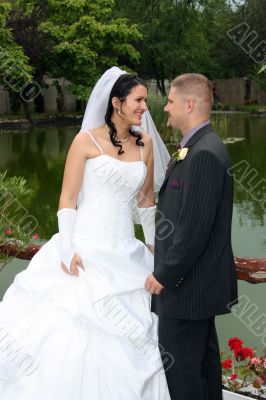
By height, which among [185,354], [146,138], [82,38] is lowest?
[185,354]

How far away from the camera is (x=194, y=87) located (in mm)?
2268

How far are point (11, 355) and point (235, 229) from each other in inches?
224

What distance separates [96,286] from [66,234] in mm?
312

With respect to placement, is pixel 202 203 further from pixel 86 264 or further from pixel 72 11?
pixel 72 11

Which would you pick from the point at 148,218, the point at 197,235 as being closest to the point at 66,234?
the point at 148,218

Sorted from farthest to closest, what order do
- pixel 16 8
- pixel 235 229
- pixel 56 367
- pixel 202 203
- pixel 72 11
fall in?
pixel 16 8 < pixel 72 11 < pixel 235 229 < pixel 56 367 < pixel 202 203

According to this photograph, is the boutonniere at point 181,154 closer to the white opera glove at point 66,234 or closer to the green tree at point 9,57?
the white opera glove at point 66,234

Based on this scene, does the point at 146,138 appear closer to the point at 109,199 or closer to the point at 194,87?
the point at 109,199

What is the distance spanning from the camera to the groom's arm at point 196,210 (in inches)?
86.8

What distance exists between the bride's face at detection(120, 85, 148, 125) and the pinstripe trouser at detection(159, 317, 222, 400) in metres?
1.06

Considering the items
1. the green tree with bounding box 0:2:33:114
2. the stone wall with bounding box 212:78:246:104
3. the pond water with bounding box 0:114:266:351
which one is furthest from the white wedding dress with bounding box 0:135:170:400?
the stone wall with bounding box 212:78:246:104

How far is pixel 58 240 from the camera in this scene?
2.92m

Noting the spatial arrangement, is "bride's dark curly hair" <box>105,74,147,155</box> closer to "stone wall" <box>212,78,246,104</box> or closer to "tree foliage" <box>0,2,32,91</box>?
"tree foliage" <box>0,2,32,91</box>

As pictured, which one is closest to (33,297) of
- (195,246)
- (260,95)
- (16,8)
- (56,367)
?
(56,367)
